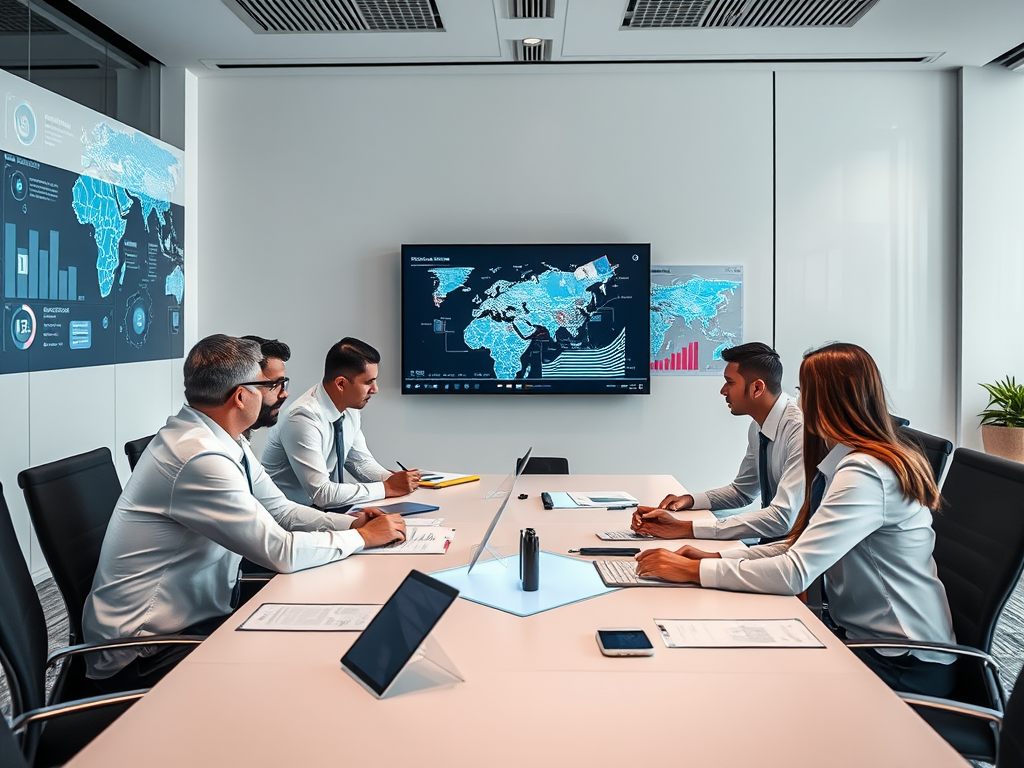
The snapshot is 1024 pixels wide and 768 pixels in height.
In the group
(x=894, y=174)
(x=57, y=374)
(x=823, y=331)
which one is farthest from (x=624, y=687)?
(x=894, y=174)

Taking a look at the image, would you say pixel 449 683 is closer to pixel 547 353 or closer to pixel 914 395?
pixel 547 353

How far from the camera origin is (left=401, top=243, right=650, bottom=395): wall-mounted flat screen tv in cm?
539

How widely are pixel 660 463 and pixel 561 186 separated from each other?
2.00 meters

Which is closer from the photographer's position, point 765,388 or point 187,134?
point 765,388

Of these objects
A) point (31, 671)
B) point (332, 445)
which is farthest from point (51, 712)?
point (332, 445)

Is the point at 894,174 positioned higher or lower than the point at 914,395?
higher

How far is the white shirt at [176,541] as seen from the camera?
2129mm

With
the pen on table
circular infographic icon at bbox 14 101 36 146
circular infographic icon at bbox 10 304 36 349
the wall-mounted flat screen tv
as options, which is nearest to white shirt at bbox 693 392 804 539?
the pen on table

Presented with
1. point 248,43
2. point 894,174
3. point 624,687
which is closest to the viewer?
point 624,687

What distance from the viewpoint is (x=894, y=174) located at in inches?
214

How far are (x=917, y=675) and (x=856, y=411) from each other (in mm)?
677

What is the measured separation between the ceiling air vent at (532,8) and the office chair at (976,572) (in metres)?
3.28

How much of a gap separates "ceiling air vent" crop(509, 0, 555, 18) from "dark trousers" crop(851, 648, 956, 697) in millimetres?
3682

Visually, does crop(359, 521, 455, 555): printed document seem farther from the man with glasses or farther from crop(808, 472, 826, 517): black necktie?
crop(808, 472, 826, 517): black necktie
